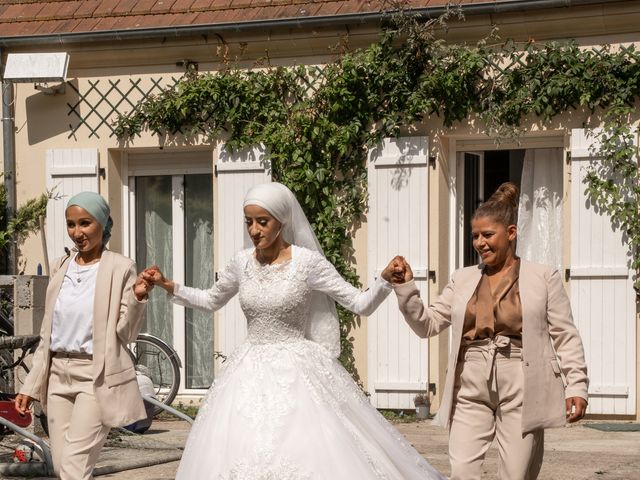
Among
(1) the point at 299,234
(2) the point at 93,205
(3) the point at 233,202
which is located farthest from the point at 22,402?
(3) the point at 233,202

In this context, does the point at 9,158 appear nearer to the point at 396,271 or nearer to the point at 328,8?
the point at 328,8

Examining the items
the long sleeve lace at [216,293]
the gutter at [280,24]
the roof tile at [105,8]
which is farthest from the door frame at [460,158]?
the long sleeve lace at [216,293]

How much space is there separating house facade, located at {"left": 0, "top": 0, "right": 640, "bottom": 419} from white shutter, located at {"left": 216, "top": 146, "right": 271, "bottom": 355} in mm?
15

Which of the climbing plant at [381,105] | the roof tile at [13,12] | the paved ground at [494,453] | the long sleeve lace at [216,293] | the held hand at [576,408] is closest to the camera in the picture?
the held hand at [576,408]

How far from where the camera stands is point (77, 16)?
483 inches

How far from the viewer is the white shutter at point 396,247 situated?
1095 cm

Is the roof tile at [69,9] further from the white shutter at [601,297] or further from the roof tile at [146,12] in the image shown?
the white shutter at [601,297]

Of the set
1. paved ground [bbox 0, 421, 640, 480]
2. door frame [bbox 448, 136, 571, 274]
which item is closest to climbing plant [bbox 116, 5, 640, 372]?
door frame [bbox 448, 136, 571, 274]

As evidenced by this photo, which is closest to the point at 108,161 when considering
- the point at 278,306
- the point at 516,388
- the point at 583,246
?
the point at 583,246

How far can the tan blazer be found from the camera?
20.0 ft

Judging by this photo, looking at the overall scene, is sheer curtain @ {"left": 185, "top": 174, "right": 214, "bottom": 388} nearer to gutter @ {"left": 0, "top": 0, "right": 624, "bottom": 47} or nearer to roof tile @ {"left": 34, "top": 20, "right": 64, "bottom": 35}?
gutter @ {"left": 0, "top": 0, "right": 624, "bottom": 47}

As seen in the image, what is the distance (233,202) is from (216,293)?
5067mm

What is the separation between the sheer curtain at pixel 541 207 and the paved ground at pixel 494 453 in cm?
155

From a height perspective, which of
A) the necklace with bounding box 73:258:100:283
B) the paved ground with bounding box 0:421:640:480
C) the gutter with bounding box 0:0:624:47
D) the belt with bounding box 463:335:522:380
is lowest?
the paved ground with bounding box 0:421:640:480
